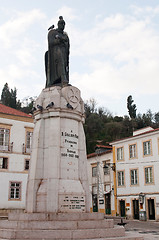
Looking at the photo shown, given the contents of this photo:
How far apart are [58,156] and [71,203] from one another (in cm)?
164

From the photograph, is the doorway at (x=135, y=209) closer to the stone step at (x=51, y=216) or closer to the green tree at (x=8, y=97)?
A: the stone step at (x=51, y=216)

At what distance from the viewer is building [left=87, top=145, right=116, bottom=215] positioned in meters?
32.3

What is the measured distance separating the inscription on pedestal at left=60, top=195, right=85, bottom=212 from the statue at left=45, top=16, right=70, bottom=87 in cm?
453

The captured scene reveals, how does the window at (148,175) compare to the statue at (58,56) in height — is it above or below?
below

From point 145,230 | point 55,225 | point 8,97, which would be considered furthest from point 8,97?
point 55,225

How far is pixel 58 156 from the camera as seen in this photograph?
9953mm

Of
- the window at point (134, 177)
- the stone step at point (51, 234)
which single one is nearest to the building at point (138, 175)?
the window at point (134, 177)

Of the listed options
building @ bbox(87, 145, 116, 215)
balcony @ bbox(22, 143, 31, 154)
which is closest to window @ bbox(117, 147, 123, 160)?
building @ bbox(87, 145, 116, 215)

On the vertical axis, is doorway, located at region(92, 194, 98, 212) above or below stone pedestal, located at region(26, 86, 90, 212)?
below

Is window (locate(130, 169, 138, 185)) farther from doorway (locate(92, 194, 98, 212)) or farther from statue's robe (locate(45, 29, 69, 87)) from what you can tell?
statue's robe (locate(45, 29, 69, 87))

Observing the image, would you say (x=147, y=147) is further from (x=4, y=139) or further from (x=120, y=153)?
(x=4, y=139)

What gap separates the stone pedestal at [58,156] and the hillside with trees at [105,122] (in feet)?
128

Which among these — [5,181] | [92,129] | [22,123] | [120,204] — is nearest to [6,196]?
[5,181]

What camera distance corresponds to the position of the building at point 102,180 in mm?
32312
